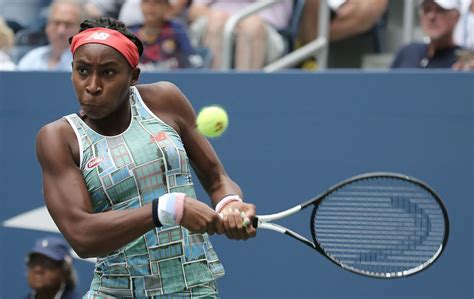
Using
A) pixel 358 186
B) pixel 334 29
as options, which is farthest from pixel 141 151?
pixel 334 29

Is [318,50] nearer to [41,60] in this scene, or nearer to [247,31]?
[247,31]

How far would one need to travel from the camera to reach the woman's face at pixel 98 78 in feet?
10.8

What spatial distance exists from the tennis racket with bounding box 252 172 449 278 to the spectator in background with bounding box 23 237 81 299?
1.44 meters

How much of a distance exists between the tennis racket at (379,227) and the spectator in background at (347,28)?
4.46ft

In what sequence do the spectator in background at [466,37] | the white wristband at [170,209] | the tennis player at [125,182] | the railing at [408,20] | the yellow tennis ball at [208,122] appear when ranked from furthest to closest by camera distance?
1. the railing at [408,20]
2. the spectator in background at [466,37]
3. the yellow tennis ball at [208,122]
4. the tennis player at [125,182]
5. the white wristband at [170,209]

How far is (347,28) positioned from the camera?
584 cm

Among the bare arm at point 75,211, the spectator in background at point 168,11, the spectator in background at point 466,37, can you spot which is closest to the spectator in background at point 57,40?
the spectator in background at point 168,11

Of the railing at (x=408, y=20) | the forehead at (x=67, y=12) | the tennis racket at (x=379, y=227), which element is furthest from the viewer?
the forehead at (x=67, y=12)

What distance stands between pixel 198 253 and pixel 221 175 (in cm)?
31

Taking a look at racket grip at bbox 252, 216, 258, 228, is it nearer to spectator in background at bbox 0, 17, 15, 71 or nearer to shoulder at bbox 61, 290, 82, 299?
shoulder at bbox 61, 290, 82, 299

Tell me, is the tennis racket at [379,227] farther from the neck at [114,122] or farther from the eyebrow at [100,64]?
the eyebrow at [100,64]

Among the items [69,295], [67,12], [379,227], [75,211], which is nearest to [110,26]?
[75,211]

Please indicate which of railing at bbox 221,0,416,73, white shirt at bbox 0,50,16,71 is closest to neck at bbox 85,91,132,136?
railing at bbox 221,0,416,73

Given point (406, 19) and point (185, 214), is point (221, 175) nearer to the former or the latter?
point (185, 214)
